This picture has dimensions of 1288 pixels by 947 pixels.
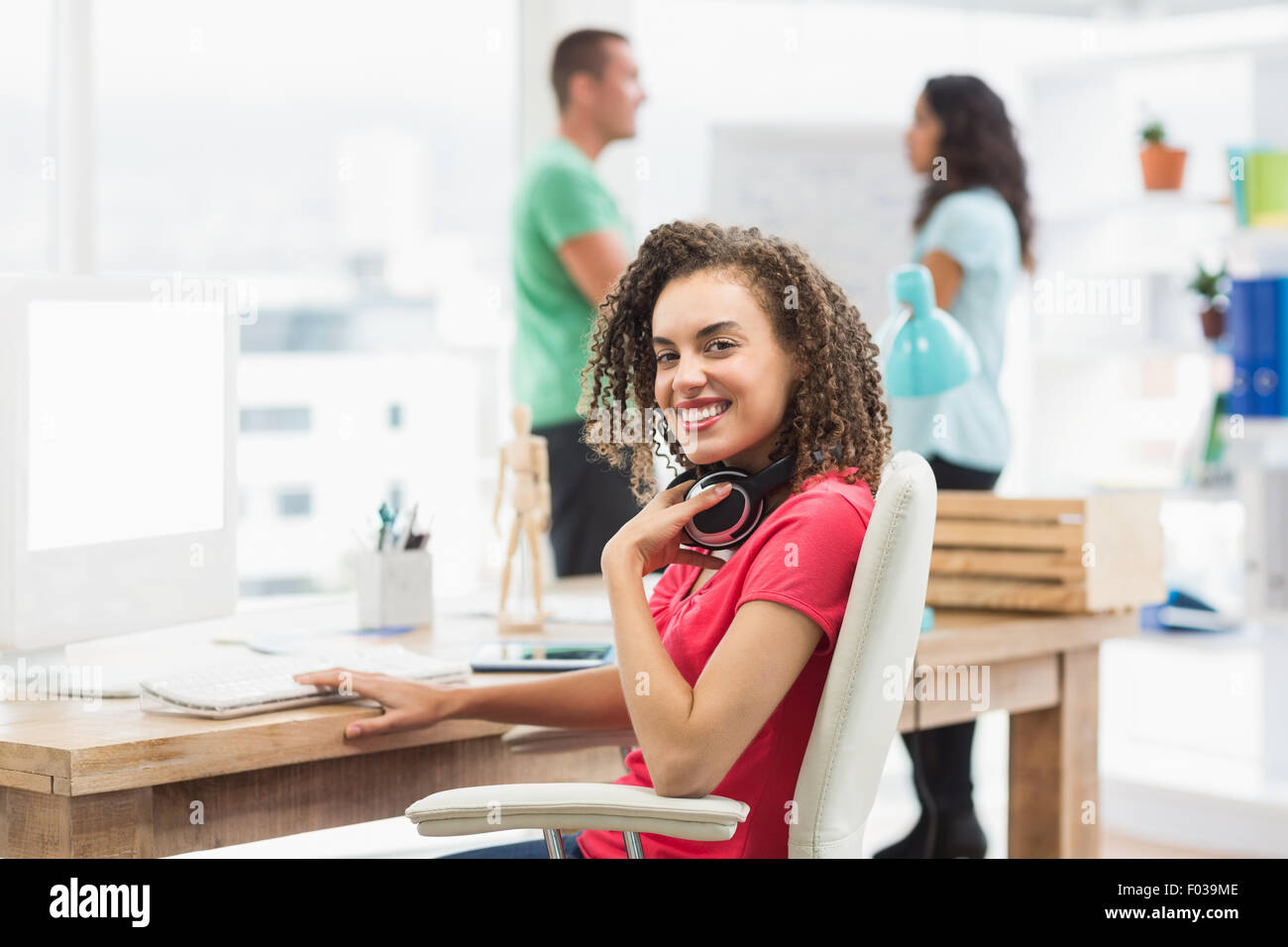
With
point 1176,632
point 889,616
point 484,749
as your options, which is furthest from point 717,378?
point 1176,632

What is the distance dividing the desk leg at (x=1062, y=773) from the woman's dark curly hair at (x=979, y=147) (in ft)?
3.22

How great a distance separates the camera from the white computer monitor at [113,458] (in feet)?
5.33

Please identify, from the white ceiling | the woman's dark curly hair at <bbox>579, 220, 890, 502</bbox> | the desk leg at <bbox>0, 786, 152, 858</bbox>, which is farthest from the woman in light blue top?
the desk leg at <bbox>0, 786, 152, 858</bbox>

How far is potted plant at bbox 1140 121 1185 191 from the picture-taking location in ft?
12.0

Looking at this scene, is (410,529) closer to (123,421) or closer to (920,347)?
(123,421)

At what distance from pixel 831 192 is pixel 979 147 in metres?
1.25

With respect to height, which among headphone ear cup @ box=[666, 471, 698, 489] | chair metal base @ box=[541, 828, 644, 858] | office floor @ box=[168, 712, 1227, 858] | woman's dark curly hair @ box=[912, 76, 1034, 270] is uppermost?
woman's dark curly hair @ box=[912, 76, 1034, 270]

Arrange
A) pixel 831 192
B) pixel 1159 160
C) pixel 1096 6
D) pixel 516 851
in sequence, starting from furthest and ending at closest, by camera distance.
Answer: pixel 1096 6
pixel 831 192
pixel 1159 160
pixel 516 851

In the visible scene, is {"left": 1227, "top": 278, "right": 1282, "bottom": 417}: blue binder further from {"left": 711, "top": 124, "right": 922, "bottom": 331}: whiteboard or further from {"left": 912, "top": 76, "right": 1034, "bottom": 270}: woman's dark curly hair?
{"left": 711, "top": 124, "right": 922, "bottom": 331}: whiteboard

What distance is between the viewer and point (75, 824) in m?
1.37

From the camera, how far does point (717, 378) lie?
4.79 ft

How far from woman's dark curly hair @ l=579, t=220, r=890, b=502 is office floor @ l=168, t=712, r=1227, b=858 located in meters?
0.69

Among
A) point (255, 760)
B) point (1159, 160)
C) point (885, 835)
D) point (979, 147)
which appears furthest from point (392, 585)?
point (1159, 160)

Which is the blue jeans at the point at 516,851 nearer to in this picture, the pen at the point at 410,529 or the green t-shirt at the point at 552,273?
the pen at the point at 410,529
